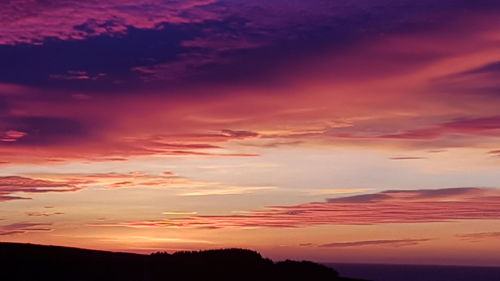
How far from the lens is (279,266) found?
152 ft

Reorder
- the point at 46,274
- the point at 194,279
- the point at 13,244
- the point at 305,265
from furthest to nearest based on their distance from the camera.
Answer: the point at 305,265 → the point at 13,244 → the point at 194,279 → the point at 46,274

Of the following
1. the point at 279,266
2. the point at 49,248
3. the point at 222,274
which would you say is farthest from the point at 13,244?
the point at 279,266

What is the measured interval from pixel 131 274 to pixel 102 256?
14.2 ft

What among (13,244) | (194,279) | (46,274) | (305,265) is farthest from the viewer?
(305,265)

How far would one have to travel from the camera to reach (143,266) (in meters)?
41.8

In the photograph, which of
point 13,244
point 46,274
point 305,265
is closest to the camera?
point 46,274

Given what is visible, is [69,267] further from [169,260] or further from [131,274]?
[169,260]

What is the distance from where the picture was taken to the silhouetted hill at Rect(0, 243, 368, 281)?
3828 centimetres

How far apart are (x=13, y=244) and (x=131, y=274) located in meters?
8.80

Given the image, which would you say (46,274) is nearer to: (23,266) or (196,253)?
(23,266)

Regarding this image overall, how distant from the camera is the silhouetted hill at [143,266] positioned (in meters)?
38.3

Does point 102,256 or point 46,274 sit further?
point 102,256

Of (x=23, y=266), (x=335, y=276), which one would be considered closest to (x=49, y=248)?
A: (x=23, y=266)

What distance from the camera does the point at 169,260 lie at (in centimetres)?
4369
